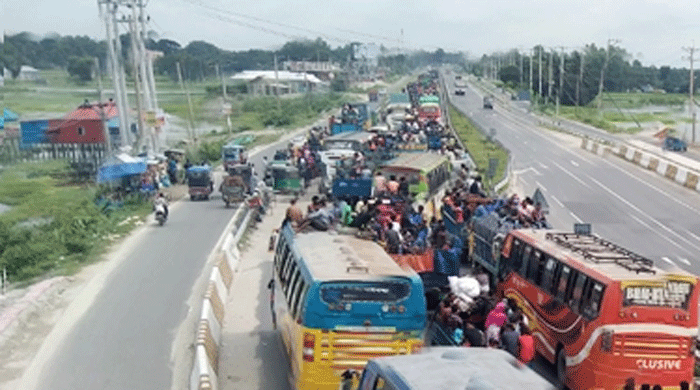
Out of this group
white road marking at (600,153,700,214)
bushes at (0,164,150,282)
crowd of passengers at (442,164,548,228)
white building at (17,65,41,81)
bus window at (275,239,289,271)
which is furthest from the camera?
white building at (17,65,41,81)

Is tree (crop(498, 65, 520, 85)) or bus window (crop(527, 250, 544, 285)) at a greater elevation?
bus window (crop(527, 250, 544, 285))

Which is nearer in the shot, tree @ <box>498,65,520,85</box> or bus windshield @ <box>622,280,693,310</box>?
bus windshield @ <box>622,280,693,310</box>

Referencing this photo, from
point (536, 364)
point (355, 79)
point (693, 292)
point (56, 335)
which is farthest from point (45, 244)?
point (355, 79)

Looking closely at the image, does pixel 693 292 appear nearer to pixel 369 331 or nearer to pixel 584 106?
pixel 369 331

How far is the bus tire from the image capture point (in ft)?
44.9

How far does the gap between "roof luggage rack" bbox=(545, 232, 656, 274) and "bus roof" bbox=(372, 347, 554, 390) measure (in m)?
5.55

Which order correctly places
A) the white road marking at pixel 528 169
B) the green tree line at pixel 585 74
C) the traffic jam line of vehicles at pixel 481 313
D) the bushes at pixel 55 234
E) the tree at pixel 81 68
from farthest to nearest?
the green tree line at pixel 585 74 < the tree at pixel 81 68 < the white road marking at pixel 528 169 < the bushes at pixel 55 234 < the traffic jam line of vehicles at pixel 481 313

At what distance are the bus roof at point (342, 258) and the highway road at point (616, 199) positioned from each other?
1323cm

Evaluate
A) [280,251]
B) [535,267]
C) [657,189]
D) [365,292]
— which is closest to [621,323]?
[535,267]

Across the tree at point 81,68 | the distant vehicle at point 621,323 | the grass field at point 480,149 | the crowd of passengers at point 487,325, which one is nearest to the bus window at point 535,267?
the distant vehicle at point 621,323

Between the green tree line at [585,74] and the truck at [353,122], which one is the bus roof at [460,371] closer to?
the truck at [353,122]

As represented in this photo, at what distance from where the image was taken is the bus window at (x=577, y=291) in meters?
13.2

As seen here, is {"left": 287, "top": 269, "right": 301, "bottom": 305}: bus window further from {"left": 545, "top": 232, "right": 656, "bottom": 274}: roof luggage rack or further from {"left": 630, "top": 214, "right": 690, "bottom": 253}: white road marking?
{"left": 630, "top": 214, "right": 690, "bottom": 253}: white road marking

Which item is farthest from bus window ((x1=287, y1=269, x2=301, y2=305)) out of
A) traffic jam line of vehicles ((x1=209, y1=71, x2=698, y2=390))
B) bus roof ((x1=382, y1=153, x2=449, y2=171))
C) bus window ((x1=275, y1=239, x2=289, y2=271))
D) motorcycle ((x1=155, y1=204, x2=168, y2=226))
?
motorcycle ((x1=155, y1=204, x2=168, y2=226))
